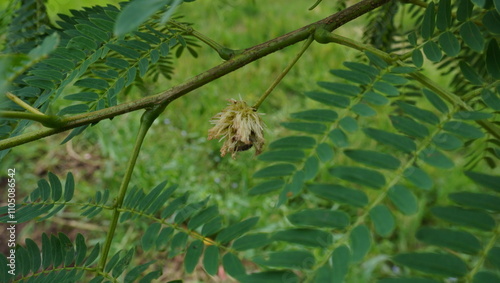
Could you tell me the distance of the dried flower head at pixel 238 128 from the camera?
2.30 feet

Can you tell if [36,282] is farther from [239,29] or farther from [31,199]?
[239,29]

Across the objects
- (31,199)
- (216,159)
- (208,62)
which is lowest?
(31,199)

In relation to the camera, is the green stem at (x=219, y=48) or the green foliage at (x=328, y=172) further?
the green stem at (x=219, y=48)

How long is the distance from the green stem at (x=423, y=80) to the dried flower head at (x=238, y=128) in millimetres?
153

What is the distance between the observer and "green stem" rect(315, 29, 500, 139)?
535 millimetres

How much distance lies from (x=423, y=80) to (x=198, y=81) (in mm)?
297

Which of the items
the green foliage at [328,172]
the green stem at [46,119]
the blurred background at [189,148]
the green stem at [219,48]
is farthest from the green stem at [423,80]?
the blurred background at [189,148]

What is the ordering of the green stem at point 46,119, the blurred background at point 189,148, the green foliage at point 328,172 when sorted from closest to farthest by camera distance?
the green foliage at point 328,172, the green stem at point 46,119, the blurred background at point 189,148

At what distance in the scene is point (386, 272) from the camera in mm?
1750

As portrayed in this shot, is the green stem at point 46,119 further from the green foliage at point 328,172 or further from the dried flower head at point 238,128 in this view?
the dried flower head at point 238,128

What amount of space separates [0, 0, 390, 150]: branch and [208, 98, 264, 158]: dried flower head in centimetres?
7

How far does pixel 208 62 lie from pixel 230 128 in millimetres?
2150

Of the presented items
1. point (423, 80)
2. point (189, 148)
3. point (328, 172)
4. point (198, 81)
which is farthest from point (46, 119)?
point (189, 148)

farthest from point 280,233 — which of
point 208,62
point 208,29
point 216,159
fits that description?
point 208,29
